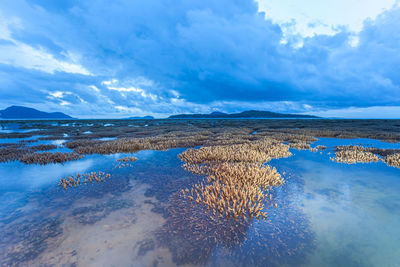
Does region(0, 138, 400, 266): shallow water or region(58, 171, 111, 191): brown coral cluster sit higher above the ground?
region(58, 171, 111, 191): brown coral cluster

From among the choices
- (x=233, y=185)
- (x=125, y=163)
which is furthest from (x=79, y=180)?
(x=233, y=185)

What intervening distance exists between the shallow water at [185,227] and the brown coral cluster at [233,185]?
417mm

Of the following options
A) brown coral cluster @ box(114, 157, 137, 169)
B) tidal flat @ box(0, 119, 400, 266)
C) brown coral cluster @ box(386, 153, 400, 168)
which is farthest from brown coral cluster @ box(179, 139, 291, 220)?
brown coral cluster @ box(386, 153, 400, 168)

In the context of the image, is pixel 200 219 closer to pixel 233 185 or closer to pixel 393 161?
pixel 233 185

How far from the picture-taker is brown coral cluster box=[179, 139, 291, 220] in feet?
18.7

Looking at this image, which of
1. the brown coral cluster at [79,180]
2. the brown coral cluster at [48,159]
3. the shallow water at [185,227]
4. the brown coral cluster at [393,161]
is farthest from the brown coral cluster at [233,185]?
the brown coral cluster at [48,159]

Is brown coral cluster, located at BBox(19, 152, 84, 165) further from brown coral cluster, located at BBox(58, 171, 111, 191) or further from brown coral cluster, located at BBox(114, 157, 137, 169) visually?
brown coral cluster, located at BBox(58, 171, 111, 191)

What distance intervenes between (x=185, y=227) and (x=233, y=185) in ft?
9.99

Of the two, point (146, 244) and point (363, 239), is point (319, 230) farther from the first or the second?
point (146, 244)

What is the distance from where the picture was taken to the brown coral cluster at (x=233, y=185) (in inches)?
225

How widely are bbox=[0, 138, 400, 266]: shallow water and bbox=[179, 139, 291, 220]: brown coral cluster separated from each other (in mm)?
417

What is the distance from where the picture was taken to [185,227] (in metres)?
5.04

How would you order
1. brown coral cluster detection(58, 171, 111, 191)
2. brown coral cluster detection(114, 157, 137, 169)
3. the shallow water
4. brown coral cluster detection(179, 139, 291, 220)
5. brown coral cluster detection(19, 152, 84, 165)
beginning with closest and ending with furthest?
the shallow water
brown coral cluster detection(179, 139, 291, 220)
brown coral cluster detection(58, 171, 111, 191)
brown coral cluster detection(114, 157, 137, 169)
brown coral cluster detection(19, 152, 84, 165)

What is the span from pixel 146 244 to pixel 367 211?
7.35 metres
